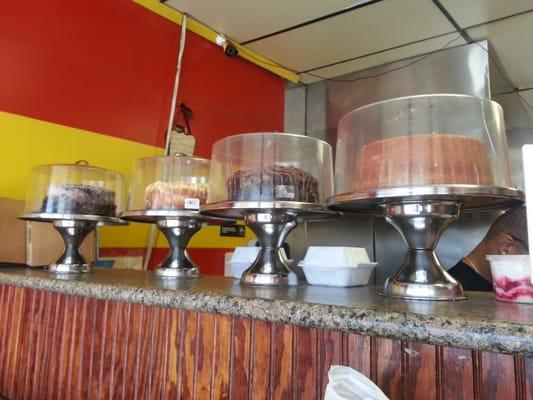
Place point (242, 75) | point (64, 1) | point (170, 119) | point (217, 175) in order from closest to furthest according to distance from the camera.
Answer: point (217, 175) → point (64, 1) → point (170, 119) → point (242, 75)

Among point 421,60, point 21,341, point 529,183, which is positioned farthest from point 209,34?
point 529,183

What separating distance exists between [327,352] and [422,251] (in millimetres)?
299

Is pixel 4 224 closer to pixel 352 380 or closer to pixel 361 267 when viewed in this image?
pixel 361 267

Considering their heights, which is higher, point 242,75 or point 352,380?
point 242,75

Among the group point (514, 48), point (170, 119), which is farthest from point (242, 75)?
point (514, 48)

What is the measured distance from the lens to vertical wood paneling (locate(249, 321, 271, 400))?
0.80m

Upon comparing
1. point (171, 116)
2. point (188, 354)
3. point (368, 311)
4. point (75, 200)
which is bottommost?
point (188, 354)

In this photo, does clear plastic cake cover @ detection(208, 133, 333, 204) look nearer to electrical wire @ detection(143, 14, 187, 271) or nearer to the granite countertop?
the granite countertop

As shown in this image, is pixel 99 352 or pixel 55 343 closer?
pixel 99 352

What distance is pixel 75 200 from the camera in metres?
1.57

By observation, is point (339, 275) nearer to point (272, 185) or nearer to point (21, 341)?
point (272, 185)

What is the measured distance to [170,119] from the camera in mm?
2488

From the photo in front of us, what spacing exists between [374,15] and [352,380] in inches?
93.5

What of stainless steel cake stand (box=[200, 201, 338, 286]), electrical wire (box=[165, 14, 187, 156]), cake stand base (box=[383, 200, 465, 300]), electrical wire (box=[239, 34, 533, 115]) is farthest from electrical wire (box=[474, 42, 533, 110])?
cake stand base (box=[383, 200, 465, 300])
